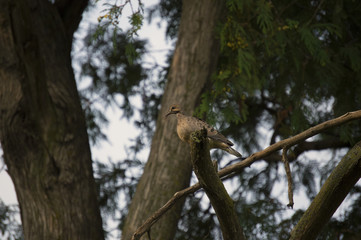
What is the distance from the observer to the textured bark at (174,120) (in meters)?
4.77

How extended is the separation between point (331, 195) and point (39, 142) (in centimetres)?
247

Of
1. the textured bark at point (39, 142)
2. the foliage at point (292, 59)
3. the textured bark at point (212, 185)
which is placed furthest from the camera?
the foliage at point (292, 59)

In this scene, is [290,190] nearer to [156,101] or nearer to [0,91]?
[0,91]

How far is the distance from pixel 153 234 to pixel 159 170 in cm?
55

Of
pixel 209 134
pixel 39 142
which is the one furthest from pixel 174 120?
pixel 39 142

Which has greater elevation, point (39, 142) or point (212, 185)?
point (39, 142)

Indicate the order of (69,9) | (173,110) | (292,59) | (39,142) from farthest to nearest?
(292,59) → (69,9) → (173,110) → (39,142)

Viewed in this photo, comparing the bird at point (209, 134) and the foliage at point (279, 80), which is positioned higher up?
the foliage at point (279, 80)

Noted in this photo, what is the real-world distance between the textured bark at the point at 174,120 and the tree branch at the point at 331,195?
1.93m

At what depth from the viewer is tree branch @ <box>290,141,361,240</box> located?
9.57 feet

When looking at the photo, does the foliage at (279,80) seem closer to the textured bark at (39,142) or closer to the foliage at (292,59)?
the foliage at (292,59)

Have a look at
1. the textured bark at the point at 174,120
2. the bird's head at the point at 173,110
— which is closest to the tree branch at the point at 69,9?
the textured bark at the point at 174,120

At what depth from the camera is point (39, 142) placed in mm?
4480

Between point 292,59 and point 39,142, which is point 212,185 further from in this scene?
point 292,59
